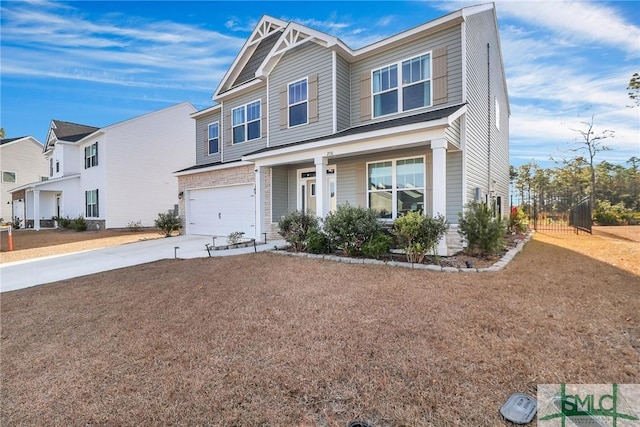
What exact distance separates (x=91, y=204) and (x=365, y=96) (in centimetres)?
2114

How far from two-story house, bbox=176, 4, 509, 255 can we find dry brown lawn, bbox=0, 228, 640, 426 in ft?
11.2

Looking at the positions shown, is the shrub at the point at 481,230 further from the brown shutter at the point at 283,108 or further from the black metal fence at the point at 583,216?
the black metal fence at the point at 583,216

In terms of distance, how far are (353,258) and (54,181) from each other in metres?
25.9

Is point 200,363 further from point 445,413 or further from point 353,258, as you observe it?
point 353,258

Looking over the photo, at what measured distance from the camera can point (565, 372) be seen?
268 centimetres

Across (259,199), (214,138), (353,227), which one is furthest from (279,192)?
(214,138)

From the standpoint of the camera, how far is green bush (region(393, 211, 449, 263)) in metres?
6.93

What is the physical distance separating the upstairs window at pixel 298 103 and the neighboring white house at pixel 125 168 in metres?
13.7

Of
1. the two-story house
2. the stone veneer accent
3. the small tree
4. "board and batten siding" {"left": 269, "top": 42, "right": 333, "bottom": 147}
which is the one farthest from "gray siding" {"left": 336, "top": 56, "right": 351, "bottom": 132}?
the small tree

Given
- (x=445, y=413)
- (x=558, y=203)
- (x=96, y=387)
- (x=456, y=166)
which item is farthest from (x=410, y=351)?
(x=558, y=203)

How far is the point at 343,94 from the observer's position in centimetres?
1039

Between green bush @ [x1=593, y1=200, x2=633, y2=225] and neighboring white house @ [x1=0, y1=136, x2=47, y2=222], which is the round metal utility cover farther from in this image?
neighboring white house @ [x1=0, y1=136, x2=47, y2=222]

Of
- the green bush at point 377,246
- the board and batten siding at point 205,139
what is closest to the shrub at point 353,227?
the green bush at point 377,246

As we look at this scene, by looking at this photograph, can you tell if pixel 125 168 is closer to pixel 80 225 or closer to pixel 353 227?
pixel 80 225
